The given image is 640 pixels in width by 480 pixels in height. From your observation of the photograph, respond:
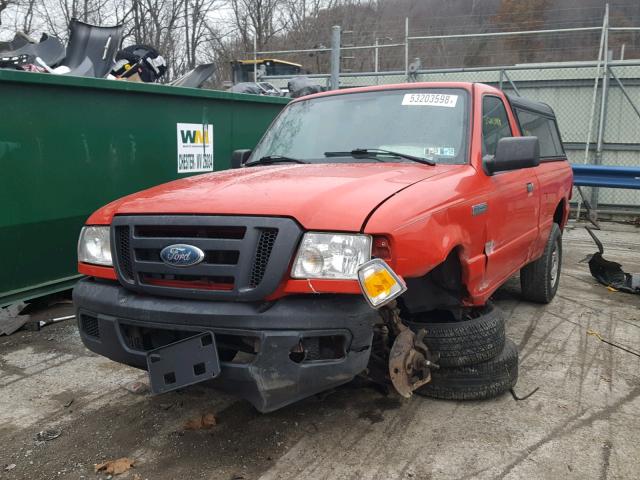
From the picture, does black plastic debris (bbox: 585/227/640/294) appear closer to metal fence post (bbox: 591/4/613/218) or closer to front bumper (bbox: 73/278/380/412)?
front bumper (bbox: 73/278/380/412)

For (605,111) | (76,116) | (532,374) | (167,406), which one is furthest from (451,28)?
(167,406)

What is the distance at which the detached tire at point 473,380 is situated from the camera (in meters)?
3.23

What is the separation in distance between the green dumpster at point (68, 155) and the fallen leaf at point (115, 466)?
2685 mm

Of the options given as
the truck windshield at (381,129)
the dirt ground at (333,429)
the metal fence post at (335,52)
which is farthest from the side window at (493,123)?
the metal fence post at (335,52)

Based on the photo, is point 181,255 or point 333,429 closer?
point 181,255

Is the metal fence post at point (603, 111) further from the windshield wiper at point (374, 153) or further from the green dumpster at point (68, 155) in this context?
the windshield wiper at point (374, 153)

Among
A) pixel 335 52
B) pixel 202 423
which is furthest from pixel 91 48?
pixel 202 423

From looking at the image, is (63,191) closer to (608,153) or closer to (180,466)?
(180,466)

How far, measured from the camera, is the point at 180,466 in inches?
108

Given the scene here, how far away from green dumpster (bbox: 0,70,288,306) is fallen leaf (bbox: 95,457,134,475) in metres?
2.68

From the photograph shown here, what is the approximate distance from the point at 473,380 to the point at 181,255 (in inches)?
70.5

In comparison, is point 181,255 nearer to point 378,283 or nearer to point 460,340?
point 378,283

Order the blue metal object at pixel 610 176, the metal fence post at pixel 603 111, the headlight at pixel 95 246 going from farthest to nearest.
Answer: the metal fence post at pixel 603 111, the blue metal object at pixel 610 176, the headlight at pixel 95 246

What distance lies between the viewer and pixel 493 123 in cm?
395
